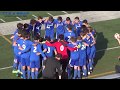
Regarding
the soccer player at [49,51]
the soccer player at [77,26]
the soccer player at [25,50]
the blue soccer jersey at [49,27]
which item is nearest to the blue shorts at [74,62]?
the soccer player at [49,51]

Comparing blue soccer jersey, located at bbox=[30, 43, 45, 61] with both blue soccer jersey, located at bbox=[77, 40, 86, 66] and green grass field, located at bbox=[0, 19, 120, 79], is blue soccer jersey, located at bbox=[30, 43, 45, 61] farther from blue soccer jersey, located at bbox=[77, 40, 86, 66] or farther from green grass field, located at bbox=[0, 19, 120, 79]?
green grass field, located at bbox=[0, 19, 120, 79]

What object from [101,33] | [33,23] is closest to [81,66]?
[33,23]

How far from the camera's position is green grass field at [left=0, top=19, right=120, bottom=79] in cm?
1341

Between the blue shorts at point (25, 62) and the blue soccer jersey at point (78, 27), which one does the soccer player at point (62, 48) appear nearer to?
the blue shorts at point (25, 62)

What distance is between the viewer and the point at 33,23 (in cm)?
1477

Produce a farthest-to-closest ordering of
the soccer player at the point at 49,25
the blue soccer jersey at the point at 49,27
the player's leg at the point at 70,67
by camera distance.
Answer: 1. the blue soccer jersey at the point at 49,27
2. the soccer player at the point at 49,25
3. the player's leg at the point at 70,67

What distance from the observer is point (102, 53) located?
15383 mm

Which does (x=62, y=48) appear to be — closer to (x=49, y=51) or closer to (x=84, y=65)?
(x=49, y=51)

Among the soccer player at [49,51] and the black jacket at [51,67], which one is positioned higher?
the soccer player at [49,51]

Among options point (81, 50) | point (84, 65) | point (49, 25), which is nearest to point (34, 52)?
point (81, 50)

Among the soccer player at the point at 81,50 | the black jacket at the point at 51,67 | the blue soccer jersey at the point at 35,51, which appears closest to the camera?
the black jacket at the point at 51,67

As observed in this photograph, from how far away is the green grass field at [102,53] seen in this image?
528 inches
